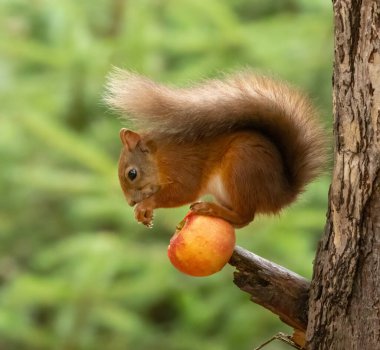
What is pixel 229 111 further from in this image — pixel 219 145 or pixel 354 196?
pixel 354 196

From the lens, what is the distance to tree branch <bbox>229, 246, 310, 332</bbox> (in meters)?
1.61

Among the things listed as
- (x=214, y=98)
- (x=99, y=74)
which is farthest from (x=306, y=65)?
(x=214, y=98)

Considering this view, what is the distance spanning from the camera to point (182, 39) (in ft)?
11.7

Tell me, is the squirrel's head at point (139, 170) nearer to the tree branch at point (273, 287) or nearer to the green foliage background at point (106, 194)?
the tree branch at point (273, 287)

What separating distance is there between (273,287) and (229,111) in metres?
0.28

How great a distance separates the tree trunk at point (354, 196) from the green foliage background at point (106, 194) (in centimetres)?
155

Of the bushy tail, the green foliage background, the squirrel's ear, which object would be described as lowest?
the green foliage background

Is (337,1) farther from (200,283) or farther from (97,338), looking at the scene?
(97,338)

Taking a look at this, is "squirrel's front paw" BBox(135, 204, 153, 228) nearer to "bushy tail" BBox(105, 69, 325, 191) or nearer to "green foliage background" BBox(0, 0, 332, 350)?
"bushy tail" BBox(105, 69, 325, 191)

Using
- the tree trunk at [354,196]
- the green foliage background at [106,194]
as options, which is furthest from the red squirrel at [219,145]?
the green foliage background at [106,194]

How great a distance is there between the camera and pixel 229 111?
1.63 meters

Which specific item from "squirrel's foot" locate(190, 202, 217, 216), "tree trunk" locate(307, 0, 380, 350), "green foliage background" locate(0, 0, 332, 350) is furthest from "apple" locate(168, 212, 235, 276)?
"green foliage background" locate(0, 0, 332, 350)

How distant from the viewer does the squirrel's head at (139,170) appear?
67.4 inches

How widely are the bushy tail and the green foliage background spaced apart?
1.40 meters
